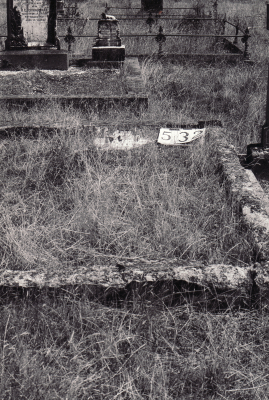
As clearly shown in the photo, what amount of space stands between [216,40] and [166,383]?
1103 cm

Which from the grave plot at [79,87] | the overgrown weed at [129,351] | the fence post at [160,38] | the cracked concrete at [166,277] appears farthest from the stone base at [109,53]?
the overgrown weed at [129,351]

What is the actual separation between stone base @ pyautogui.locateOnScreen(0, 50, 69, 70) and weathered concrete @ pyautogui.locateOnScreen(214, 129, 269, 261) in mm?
5083

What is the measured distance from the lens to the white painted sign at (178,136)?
470 cm

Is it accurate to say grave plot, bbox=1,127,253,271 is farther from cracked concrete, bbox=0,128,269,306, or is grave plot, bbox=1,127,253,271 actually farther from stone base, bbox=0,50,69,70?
stone base, bbox=0,50,69,70

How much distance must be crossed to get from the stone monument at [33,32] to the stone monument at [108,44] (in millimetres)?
699

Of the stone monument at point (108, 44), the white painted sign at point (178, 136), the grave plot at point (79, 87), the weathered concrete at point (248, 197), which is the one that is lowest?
the weathered concrete at point (248, 197)

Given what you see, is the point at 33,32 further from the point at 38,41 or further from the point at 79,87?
the point at 79,87

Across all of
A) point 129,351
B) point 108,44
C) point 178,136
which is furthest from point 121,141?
point 108,44

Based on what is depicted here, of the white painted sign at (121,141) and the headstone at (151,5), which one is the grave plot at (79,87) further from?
the headstone at (151,5)

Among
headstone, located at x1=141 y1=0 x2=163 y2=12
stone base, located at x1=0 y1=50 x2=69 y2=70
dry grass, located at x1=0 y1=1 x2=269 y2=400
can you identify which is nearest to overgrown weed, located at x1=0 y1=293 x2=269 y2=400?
dry grass, located at x1=0 y1=1 x2=269 y2=400

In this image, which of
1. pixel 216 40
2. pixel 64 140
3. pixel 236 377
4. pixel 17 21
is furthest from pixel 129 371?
pixel 216 40

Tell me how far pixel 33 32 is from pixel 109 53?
4.80 feet

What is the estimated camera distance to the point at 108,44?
9.05 metres

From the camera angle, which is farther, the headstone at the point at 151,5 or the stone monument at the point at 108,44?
the headstone at the point at 151,5
